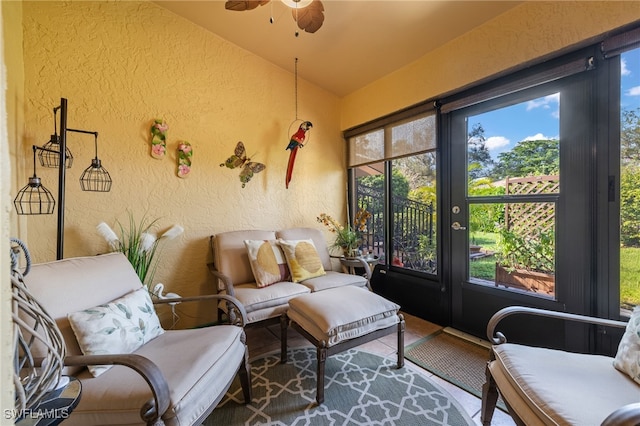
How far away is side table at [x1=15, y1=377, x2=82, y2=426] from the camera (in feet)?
2.01

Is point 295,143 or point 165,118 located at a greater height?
point 165,118

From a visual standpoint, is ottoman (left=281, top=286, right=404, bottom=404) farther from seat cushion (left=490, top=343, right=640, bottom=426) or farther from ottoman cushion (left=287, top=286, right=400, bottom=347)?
seat cushion (left=490, top=343, right=640, bottom=426)

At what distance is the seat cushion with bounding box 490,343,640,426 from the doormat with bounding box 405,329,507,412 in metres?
0.55

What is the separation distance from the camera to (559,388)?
991mm

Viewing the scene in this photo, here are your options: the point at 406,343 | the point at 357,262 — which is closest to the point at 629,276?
the point at 406,343

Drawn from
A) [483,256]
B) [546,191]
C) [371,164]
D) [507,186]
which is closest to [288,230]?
[371,164]

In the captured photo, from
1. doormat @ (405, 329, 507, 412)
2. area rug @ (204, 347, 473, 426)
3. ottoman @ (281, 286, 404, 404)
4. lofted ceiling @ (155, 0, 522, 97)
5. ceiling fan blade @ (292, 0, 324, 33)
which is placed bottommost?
area rug @ (204, 347, 473, 426)

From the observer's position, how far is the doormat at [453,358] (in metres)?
1.70

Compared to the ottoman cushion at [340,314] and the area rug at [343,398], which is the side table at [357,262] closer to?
the ottoman cushion at [340,314]

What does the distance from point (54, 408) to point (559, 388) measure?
1.67m

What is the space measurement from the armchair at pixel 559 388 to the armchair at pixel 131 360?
129 centimetres

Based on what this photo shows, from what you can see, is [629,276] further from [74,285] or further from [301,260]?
[74,285]

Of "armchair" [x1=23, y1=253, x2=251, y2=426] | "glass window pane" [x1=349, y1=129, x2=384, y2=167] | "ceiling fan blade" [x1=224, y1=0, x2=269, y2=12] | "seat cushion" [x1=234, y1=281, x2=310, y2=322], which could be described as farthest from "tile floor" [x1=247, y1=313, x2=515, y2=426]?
"ceiling fan blade" [x1=224, y1=0, x2=269, y2=12]

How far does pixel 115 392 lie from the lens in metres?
0.99
